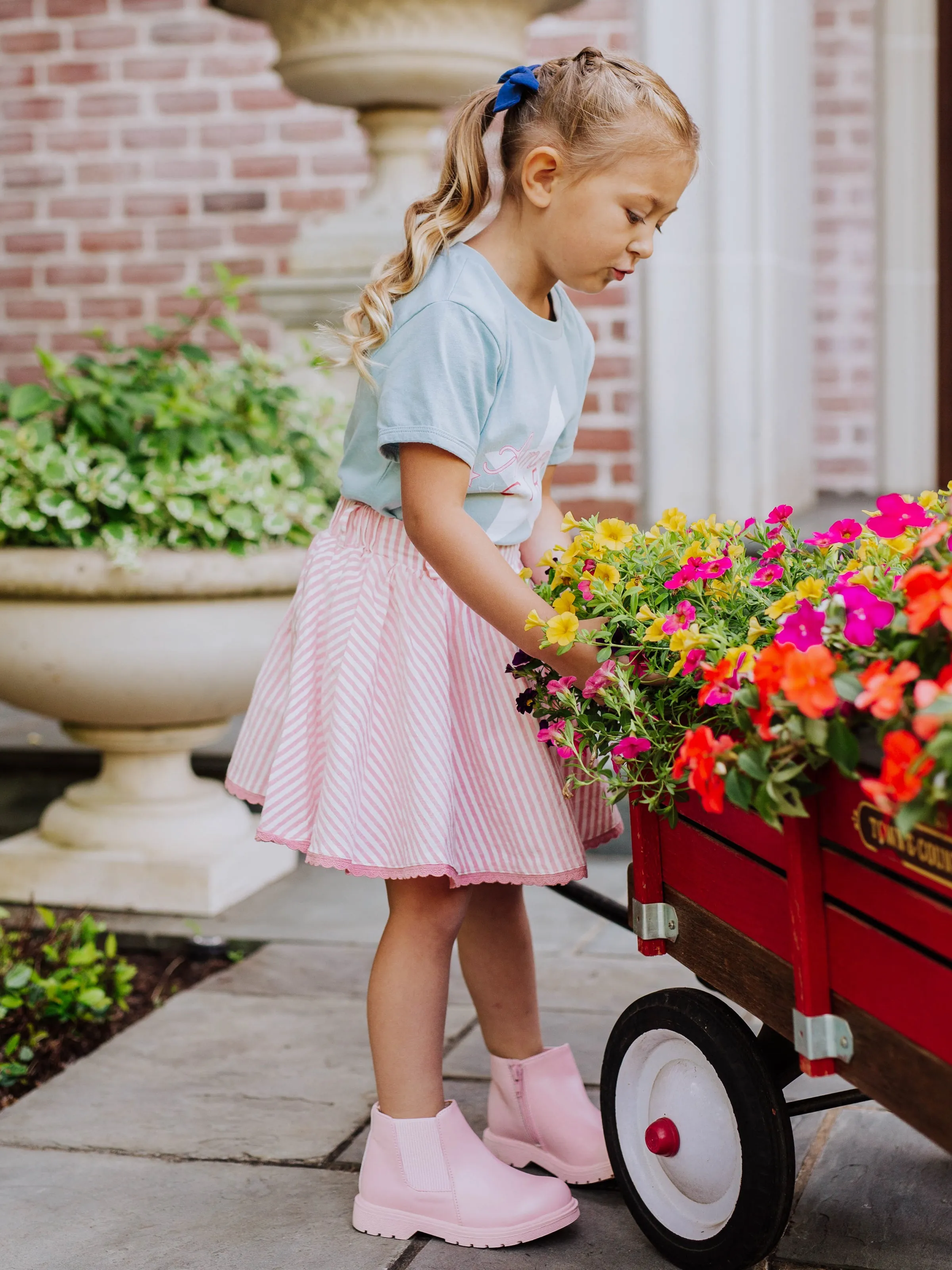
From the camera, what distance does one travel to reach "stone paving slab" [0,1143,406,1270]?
1.58 m

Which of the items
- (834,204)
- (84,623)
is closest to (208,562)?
(84,623)

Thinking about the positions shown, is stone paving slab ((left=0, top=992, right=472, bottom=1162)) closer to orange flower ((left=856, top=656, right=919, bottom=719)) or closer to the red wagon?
the red wagon

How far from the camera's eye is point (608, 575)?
143 cm

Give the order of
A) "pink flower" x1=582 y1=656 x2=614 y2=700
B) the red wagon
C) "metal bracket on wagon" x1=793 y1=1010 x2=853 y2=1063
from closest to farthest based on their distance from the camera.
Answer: the red wagon
"metal bracket on wagon" x1=793 y1=1010 x2=853 y2=1063
"pink flower" x1=582 y1=656 x2=614 y2=700

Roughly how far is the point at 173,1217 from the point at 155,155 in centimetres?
376

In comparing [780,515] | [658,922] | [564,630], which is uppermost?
[780,515]

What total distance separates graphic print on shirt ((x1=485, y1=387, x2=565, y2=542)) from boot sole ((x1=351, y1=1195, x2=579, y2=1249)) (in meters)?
0.77

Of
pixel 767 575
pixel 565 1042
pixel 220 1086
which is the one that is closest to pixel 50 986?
pixel 220 1086

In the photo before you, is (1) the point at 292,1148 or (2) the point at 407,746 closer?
(2) the point at 407,746

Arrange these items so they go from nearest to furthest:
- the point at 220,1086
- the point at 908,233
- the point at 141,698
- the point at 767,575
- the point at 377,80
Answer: the point at 767,575 → the point at 220,1086 → the point at 141,698 → the point at 377,80 → the point at 908,233

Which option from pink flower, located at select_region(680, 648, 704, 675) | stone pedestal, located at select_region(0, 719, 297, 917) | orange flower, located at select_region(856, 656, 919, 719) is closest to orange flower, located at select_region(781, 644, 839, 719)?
orange flower, located at select_region(856, 656, 919, 719)

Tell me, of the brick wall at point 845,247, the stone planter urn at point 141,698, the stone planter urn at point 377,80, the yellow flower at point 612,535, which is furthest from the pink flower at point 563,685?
the brick wall at point 845,247

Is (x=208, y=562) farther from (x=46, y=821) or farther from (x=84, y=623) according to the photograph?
(x=46, y=821)

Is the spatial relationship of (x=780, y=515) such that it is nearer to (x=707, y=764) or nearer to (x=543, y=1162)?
(x=707, y=764)
